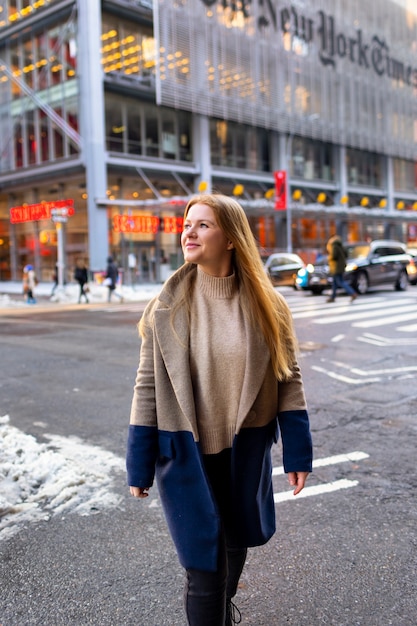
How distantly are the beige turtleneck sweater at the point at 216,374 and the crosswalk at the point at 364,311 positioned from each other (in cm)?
1033

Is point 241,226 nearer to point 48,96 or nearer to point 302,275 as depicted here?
point 302,275

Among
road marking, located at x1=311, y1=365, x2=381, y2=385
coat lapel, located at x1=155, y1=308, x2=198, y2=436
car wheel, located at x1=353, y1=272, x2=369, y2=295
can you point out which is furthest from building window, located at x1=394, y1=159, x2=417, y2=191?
coat lapel, located at x1=155, y1=308, x2=198, y2=436

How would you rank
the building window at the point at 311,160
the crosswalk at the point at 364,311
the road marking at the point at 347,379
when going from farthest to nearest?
the building window at the point at 311,160 < the crosswalk at the point at 364,311 < the road marking at the point at 347,379

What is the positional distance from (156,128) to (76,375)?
29.9 m

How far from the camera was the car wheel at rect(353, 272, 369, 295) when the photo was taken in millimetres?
20250

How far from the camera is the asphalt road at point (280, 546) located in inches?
108

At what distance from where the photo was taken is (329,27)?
4419cm

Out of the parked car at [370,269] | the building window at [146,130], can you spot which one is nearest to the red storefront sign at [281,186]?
the building window at [146,130]

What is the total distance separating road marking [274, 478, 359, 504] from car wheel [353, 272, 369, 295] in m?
16.6

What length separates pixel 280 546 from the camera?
3.36 m

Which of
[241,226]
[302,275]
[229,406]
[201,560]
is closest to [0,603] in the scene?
[201,560]

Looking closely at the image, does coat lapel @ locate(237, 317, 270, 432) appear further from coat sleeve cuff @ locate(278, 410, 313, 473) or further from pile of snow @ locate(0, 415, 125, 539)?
pile of snow @ locate(0, 415, 125, 539)

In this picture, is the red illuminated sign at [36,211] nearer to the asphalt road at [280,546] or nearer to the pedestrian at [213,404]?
the asphalt road at [280,546]

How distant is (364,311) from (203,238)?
44.6ft
